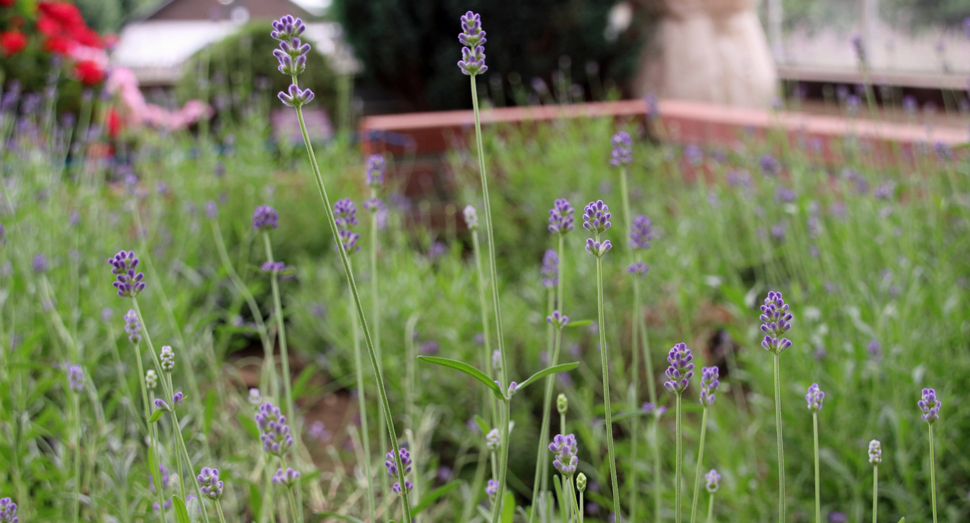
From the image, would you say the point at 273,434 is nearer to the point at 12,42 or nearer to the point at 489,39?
the point at 12,42

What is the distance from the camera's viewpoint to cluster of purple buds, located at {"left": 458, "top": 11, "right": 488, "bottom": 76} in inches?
29.2

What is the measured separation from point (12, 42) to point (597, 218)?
6.35 metres

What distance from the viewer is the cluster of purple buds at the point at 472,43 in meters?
0.74

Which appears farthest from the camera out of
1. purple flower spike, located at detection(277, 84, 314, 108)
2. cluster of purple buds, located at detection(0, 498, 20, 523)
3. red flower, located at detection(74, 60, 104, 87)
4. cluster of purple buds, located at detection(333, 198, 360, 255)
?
red flower, located at detection(74, 60, 104, 87)

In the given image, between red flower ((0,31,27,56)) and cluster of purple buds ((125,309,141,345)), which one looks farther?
red flower ((0,31,27,56))

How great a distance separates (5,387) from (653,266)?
222 cm

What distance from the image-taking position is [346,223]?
3.70 feet

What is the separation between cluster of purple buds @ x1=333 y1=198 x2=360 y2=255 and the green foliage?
598cm

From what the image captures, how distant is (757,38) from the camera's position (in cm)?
723

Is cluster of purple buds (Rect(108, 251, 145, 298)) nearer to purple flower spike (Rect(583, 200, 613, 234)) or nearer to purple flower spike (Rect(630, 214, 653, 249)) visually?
purple flower spike (Rect(583, 200, 613, 234))

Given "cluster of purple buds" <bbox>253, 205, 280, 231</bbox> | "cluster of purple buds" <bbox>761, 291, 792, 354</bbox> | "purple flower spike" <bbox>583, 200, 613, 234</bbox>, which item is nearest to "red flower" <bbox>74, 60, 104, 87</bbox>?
"cluster of purple buds" <bbox>253, 205, 280, 231</bbox>

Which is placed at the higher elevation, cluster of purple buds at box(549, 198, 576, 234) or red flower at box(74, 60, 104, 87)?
red flower at box(74, 60, 104, 87)

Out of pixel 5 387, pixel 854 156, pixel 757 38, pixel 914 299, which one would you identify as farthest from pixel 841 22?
pixel 5 387

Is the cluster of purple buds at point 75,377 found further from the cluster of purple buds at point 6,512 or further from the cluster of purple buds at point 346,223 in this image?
the cluster of purple buds at point 346,223
